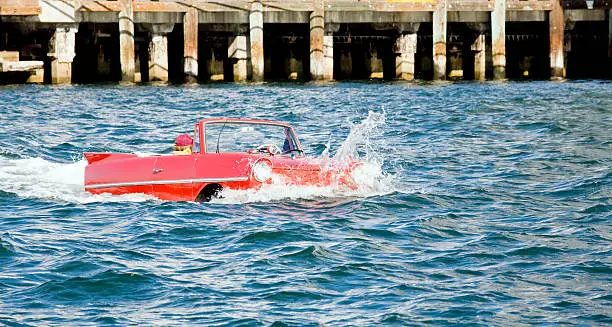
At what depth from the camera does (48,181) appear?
16625 millimetres

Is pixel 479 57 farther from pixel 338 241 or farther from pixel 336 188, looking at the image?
pixel 338 241

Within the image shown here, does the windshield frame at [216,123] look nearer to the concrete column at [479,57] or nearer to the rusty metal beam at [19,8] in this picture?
the rusty metal beam at [19,8]

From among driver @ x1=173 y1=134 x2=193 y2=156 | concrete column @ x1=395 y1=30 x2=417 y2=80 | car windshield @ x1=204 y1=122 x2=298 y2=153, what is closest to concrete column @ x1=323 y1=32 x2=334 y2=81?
concrete column @ x1=395 y1=30 x2=417 y2=80

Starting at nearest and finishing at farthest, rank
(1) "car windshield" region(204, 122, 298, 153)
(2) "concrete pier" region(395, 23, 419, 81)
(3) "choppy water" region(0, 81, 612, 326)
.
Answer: (3) "choppy water" region(0, 81, 612, 326)
(1) "car windshield" region(204, 122, 298, 153)
(2) "concrete pier" region(395, 23, 419, 81)

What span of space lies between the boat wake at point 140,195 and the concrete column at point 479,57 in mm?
23156

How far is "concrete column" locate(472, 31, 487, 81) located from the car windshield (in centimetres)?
2492

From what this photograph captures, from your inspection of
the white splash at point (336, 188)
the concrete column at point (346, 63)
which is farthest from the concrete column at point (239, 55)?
the white splash at point (336, 188)

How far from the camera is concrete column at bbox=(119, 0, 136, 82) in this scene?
35500 mm

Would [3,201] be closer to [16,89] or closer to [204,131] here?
[204,131]

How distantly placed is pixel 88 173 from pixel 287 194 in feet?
8.76

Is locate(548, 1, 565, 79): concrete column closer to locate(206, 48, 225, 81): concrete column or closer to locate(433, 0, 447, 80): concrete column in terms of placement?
locate(433, 0, 447, 80): concrete column

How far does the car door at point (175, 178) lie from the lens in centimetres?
1433

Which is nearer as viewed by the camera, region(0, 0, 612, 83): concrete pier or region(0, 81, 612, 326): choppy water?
region(0, 81, 612, 326): choppy water

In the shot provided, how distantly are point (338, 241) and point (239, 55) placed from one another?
86.2 feet
